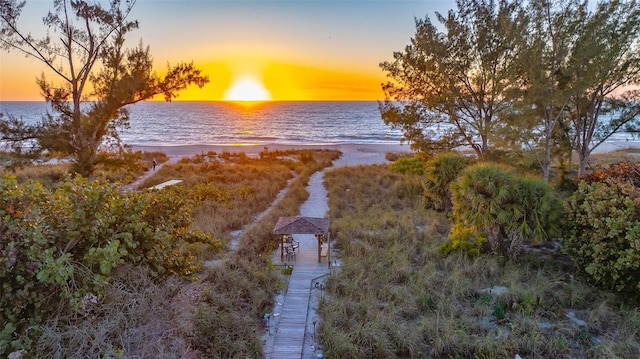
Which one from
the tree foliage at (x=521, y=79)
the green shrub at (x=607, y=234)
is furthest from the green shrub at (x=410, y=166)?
the green shrub at (x=607, y=234)

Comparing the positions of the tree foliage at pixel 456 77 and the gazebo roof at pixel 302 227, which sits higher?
the tree foliage at pixel 456 77

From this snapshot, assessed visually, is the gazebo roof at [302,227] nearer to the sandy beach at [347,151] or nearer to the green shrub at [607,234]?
the green shrub at [607,234]

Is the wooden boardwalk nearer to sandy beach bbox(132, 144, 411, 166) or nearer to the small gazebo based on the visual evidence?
the small gazebo

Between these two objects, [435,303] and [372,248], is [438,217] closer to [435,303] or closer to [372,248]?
[372,248]

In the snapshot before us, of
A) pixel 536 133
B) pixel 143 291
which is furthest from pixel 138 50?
pixel 536 133

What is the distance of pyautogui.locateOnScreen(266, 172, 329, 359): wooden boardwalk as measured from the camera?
692 centimetres

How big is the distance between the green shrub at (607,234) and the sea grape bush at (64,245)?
926 cm

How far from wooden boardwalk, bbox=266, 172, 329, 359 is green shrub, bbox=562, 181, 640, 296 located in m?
6.71

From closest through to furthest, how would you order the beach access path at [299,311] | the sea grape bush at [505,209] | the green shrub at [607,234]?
1. the beach access path at [299,311]
2. the green shrub at [607,234]
3. the sea grape bush at [505,209]

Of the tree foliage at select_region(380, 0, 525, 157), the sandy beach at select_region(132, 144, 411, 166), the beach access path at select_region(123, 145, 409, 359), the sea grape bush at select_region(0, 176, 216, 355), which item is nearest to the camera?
the sea grape bush at select_region(0, 176, 216, 355)

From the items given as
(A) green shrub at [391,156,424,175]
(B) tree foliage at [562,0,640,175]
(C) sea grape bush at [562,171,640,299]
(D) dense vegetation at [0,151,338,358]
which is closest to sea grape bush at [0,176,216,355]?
(D) dense vegetation at [0,151,338,358]

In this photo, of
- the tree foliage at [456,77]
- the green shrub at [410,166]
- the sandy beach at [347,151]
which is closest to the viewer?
the tree foliage at [456,77]

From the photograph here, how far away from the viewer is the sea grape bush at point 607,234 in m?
7.92

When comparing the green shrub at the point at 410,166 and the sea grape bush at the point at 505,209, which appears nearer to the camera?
the sea grape bush at the point at 505,209
